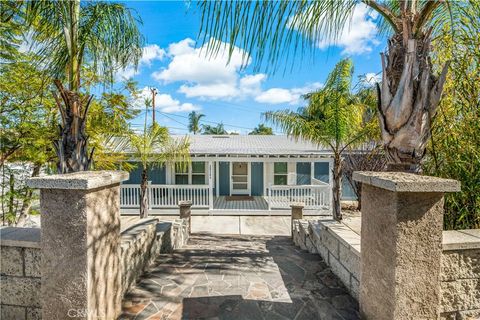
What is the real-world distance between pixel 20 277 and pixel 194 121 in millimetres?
44773

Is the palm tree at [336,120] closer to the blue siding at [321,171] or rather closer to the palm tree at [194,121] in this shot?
the blue siding at [321,171]

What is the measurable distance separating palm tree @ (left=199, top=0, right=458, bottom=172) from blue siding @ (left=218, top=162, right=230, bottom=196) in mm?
11612

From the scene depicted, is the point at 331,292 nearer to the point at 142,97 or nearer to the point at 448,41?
the point at 448,41

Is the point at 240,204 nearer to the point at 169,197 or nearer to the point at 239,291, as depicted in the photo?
the point at 169,197

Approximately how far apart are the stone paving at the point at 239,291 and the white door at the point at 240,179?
9.47 metres

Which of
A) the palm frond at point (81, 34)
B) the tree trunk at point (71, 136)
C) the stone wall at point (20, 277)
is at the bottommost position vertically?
the stone wall at point (20, 277)

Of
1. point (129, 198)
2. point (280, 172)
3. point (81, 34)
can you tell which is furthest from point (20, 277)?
point (280, 172)

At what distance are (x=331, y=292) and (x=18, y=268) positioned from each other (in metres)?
3.45

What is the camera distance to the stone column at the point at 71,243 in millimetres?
2039

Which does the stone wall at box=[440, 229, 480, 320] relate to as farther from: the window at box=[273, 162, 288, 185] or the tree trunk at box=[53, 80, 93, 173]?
the window at box=[273, 162, 288, 185]

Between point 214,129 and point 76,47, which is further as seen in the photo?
point 214,129

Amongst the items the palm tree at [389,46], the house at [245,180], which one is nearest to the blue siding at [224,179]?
the house at [245,180]

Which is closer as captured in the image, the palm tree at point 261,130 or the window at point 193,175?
the window at point 193,175

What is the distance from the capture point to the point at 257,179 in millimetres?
14023
